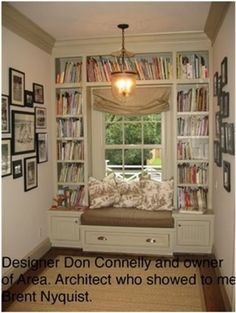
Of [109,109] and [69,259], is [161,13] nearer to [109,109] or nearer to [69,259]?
[109,109]

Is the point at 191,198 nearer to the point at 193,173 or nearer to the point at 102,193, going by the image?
the point at 193,173

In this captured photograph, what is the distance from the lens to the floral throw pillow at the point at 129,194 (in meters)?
4.52

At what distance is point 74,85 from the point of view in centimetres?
453

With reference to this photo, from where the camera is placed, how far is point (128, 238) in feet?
13.7

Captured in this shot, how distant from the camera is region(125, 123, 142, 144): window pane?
476 cm

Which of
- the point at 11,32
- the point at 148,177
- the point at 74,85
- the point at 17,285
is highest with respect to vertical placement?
the point at 11,32

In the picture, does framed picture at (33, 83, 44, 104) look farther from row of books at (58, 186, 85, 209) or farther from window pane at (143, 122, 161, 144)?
window pane at (143, 122, 161, 144)

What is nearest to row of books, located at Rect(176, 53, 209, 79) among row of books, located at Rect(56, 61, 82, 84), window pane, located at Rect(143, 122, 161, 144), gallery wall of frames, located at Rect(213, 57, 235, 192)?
window pane, located at Rect(143, 122, 161, 144)

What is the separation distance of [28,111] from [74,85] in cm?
93

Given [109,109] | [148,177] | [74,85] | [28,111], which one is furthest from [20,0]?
[148,177]

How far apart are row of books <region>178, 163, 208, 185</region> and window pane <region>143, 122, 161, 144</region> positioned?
0.52m

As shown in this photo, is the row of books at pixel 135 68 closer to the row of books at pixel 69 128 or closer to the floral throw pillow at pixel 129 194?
the row of books at pixel 69 128

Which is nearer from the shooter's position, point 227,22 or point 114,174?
point 227,22

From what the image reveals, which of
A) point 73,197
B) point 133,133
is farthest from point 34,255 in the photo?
point 133,133
